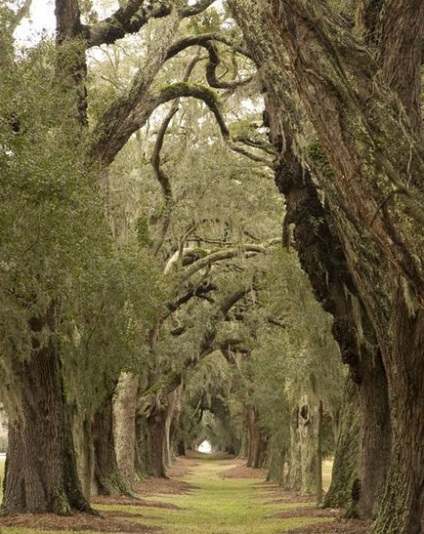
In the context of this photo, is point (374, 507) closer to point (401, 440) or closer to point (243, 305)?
point (401, 440)

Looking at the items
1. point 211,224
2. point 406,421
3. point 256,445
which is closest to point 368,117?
point 406,421

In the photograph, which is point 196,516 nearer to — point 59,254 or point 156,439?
point 59,254

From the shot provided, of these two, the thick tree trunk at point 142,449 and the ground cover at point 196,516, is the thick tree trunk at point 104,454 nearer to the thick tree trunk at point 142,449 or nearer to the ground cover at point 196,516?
the ground cover at point 196,516

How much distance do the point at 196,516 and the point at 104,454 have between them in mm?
3967

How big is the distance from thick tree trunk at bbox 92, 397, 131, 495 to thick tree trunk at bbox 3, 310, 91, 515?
708 centimetres

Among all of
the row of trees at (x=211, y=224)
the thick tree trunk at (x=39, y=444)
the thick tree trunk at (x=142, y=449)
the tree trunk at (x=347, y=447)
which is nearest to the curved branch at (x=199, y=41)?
the row of trees at (x=211, y=224)

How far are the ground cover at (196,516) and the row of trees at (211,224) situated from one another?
37.4 inches

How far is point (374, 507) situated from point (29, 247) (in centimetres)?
860

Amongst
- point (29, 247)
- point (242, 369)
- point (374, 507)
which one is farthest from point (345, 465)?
point (242, 369)

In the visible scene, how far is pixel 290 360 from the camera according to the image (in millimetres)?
20703

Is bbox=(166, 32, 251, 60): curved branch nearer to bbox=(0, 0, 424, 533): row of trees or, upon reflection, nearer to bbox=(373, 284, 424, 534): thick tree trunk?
bbox=(0, 0, 424, 533): row of trees

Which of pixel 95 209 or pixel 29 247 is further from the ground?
pixel 95 209

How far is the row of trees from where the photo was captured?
7.48 m

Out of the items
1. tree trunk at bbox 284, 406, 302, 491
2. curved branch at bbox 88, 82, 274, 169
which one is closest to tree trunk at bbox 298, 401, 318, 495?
tree trunk at bbox 284, 406, 302, 491
